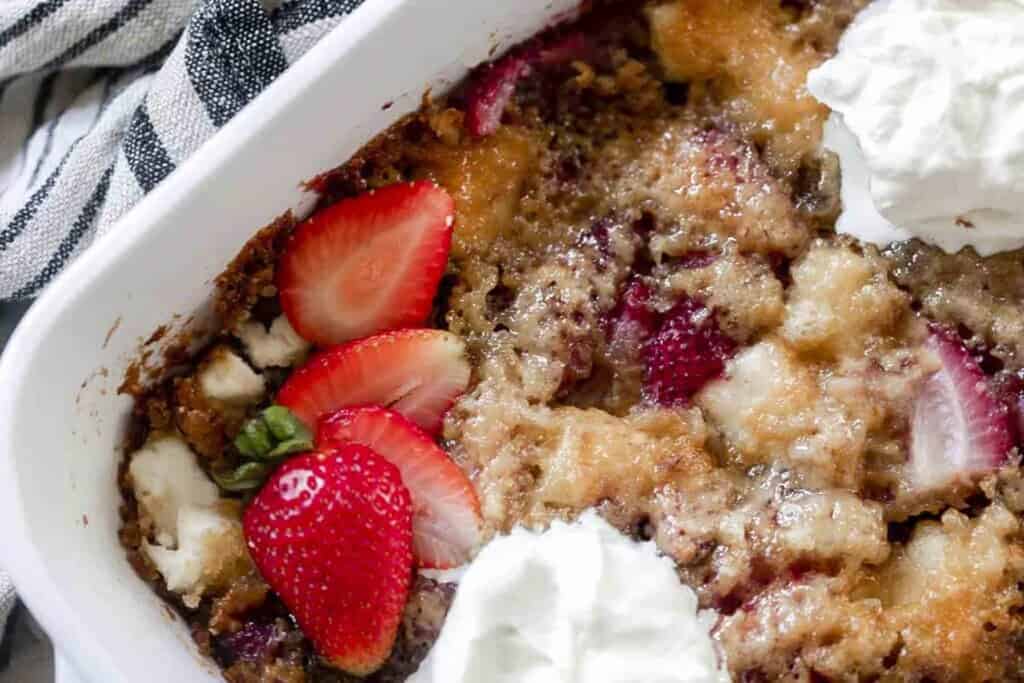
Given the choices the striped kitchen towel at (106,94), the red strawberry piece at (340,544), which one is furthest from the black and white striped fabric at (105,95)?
the red strawberry piece at (340,544)

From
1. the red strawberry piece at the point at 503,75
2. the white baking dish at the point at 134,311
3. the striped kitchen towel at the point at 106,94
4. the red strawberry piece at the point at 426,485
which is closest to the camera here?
the white baking dish at the point at 134,311

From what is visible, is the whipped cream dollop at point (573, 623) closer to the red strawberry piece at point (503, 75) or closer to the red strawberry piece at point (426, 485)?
the red strawberry piece at point (426, 485)

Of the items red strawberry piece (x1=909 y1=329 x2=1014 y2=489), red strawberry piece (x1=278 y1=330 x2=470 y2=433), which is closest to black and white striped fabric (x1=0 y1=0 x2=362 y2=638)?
red strawberry piece (x1=278 y1=330 x2=470 y2=433)

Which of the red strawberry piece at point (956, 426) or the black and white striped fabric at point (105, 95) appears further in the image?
the black and white striped fabric at point (105, 95)

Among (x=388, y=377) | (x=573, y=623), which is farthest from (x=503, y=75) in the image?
(x=573, y=623)

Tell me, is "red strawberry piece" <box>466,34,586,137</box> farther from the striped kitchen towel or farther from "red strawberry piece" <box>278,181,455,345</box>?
the striped kitchen towel

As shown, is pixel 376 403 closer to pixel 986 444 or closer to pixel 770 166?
pixel 770 166

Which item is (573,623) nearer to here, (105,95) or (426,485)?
(426,485)
